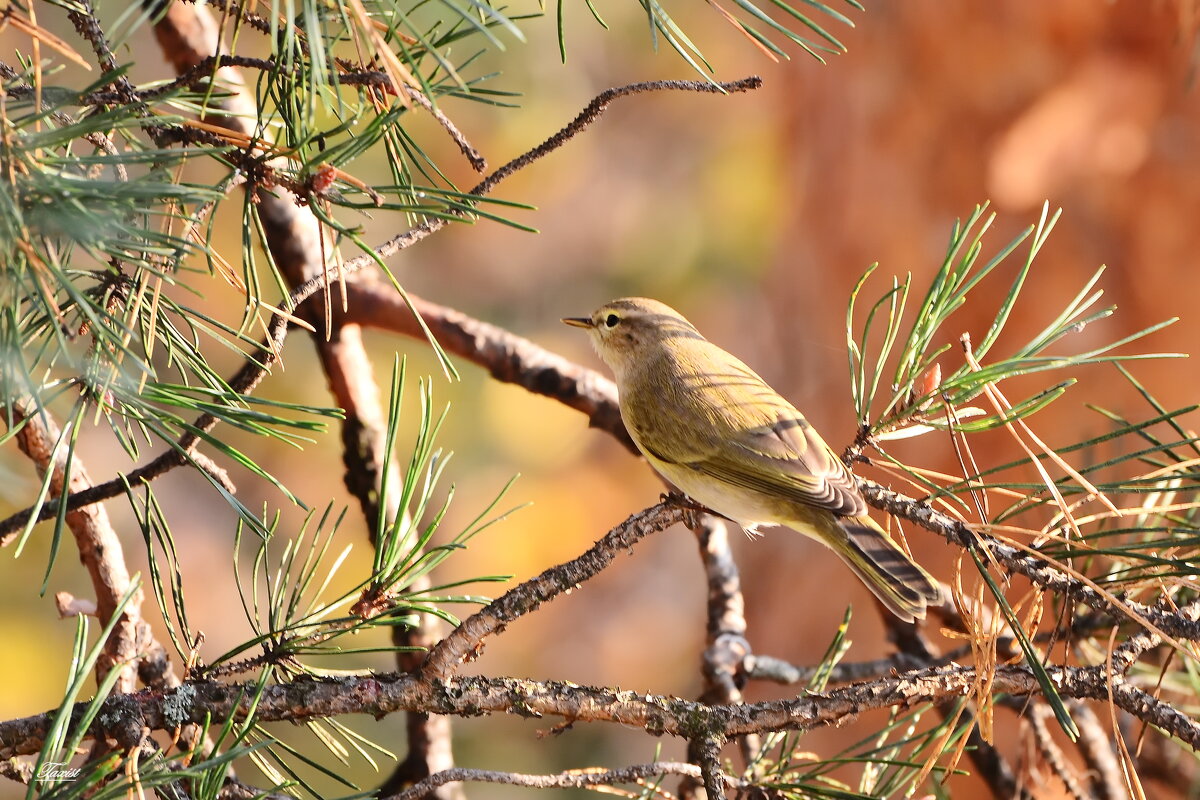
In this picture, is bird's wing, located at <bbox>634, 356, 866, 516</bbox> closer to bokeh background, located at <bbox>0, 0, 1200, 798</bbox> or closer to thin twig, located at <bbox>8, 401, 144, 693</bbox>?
bokeh background, located at <bbox>0, 0, 1200, 798</bbox>

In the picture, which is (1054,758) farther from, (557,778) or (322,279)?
(322,279)

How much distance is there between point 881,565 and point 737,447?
357 millimetres

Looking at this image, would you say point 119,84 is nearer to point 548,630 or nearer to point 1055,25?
point 1055,25

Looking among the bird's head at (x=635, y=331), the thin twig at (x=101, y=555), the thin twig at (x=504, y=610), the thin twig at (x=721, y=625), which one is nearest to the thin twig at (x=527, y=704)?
the thin twig at (x=504, y=610)

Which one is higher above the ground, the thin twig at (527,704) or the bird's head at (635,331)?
the bird's head at (635,331)

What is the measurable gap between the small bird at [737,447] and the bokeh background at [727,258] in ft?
1.37

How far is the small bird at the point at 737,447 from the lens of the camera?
1.61 m

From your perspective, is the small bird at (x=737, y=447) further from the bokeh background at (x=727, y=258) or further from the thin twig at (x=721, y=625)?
the bokeh background at (x=727, y=258)

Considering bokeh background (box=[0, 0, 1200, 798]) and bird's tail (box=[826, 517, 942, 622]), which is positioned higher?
bokeh background (box=[0, 0, 1200, 798])

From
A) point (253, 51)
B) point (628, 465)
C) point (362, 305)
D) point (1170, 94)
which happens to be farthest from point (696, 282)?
A: point (362, 305)

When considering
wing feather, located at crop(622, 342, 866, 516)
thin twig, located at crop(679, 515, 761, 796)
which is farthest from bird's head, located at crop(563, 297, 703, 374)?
thin twig, located at crop(679, 515, 761, 796)

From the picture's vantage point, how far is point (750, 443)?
1843 millimetres

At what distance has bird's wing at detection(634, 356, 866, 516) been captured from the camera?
5.60 ft

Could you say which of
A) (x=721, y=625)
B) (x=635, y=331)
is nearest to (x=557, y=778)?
(x=721, y=625)
